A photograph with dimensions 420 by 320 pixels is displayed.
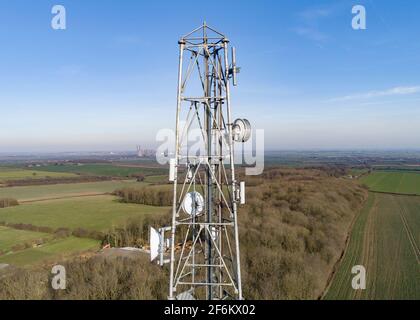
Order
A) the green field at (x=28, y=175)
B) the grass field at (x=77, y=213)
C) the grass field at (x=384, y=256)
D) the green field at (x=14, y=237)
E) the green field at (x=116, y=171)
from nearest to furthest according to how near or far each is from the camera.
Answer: the grass field at (x=384, y=256) < the green field at (x=14, y=237) < the grass field at (x=77, y=213) < the green field at (x=28, y=175) < the green field at (x=116, y=171)

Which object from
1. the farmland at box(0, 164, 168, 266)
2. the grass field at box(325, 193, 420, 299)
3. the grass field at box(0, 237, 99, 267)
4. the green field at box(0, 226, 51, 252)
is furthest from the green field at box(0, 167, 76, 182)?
the grass field at box(325, 193, 420, 299)

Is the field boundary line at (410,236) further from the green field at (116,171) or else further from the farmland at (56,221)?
the green field at (116,171)

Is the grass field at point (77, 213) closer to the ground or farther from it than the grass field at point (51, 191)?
closer to the ground

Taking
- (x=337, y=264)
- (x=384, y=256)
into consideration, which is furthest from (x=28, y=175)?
(x=384, y=256)

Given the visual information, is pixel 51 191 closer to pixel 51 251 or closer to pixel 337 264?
pixel 51 251

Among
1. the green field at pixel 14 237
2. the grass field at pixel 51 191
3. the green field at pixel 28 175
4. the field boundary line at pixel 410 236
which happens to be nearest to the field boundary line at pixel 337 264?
the field boundary line at pixel 410 236

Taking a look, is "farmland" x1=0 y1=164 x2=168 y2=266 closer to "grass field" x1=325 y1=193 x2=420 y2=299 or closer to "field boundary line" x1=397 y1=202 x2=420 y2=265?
"grass field" x1=325 y1=193 x2=420 y2=299
